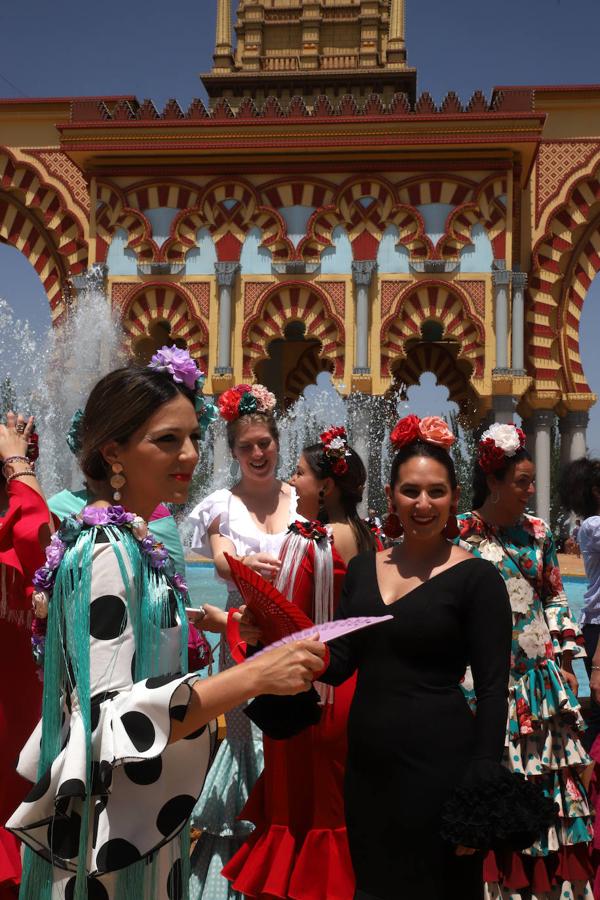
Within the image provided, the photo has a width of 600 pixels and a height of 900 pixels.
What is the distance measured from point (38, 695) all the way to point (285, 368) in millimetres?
18441

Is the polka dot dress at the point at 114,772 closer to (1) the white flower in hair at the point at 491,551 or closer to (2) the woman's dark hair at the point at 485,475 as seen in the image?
(1) the white flower in hair at the point at 491,551

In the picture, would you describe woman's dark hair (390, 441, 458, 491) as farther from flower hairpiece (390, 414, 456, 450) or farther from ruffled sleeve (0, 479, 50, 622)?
ruffled sleeve (0, 479, 50, 622)

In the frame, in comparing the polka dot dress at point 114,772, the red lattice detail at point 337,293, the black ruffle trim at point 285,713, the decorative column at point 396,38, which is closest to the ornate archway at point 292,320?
the red lattice detail at point 337,293


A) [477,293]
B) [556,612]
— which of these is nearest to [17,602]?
[556,612]

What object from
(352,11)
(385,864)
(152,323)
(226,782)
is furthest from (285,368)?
(385,864)

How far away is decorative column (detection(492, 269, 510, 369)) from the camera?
15.1 m

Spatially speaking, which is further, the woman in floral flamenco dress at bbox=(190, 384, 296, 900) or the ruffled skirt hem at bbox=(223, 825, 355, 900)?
the woman in floral flamenco dress at bbox=(190, 384, 296, 900)

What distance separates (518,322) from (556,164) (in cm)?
364

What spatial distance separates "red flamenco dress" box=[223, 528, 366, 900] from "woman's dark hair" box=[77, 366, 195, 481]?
1293mm

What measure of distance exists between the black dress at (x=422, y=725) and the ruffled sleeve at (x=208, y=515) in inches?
69.8

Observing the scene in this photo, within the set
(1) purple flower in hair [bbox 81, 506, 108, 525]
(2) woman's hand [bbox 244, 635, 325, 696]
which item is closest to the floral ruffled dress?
(2) woman's hand [bbox 244, 635, 325, 696]

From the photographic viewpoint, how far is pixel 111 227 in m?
16.0

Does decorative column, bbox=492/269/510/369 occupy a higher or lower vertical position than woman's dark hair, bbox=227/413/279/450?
higher

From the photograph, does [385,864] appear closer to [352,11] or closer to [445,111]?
[445,111]
